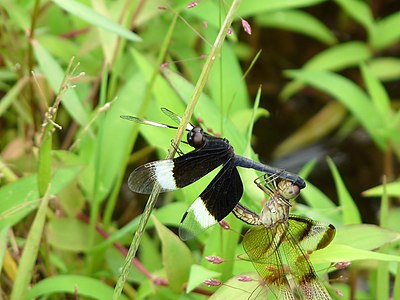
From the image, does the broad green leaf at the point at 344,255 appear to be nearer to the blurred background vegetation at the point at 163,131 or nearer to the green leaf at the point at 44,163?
the blurred background vegetation at the point at 163,131

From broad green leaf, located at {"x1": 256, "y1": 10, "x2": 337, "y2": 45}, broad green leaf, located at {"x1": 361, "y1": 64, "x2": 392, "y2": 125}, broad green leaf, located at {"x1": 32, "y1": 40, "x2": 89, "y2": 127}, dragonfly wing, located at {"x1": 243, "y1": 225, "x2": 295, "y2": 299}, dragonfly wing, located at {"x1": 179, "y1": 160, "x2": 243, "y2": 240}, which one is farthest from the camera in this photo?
broad green leaf, located at {"x1": 256, "y1": 10, "x2": 337, "y2": 45}

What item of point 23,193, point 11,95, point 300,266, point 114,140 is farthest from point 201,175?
point 11,95

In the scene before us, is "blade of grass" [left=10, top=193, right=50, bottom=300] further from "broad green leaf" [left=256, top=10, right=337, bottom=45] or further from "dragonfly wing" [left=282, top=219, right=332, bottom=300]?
"broad green leaf" [left=256, top=10, right=337, bottom=45]

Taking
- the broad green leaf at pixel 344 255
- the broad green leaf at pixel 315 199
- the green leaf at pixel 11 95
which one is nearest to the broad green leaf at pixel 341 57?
the broad green leaf at pixel 315 199

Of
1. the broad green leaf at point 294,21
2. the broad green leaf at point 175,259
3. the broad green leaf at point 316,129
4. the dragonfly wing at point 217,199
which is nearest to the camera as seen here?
the dragonfly wing at point 217,199

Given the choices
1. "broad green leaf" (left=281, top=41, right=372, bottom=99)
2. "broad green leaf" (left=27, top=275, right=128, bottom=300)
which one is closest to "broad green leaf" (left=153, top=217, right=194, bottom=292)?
"broad green leaf" (left=27, top=275, right=128, bottom=300)

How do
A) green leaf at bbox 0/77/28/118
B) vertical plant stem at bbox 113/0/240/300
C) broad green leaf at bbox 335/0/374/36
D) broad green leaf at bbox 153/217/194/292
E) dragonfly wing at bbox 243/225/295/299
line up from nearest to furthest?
vertical plant stem at bbox 113/0/240/300
dragonfly wing at bbox 243/225/295/299
broad green leaf at bbox 153/217/194/292
green leaf at bbox 0/77/28/118
broad green leaf at bbox 335/0/374/36

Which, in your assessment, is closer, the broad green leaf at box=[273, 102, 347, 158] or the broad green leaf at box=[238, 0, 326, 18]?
the broad green leaf at box=[238, 0, 326, 18]

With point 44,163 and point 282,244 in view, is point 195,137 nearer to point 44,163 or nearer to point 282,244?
point 282,244
